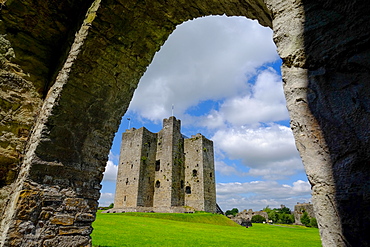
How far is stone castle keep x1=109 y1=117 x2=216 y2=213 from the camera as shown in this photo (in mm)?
28234

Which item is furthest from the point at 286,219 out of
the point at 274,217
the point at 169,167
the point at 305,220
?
the point at 169,167

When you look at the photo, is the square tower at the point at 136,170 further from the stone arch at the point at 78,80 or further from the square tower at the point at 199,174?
the stone arch at the point at 78,80

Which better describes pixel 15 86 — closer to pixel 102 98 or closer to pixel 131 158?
pixel 102 98

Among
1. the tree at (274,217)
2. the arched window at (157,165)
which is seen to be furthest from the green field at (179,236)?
the tree at (274,217)

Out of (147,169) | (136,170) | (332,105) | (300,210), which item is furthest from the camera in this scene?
(300,210)

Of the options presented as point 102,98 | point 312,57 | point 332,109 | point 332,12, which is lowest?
point 332,109

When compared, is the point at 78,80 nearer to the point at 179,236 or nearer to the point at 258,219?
the point at 179,236

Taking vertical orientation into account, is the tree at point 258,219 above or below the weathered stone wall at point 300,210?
below

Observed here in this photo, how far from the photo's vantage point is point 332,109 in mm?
1236

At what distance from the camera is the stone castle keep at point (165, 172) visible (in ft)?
92.6

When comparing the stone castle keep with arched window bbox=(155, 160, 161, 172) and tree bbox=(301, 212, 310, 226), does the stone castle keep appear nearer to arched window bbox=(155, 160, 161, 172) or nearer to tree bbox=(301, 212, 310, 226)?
arched window bbox=(155, 160, 161, 172)

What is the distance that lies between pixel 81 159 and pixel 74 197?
0.61 metres

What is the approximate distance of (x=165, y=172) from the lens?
97.0 feet

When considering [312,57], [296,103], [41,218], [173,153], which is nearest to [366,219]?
[296,103]
